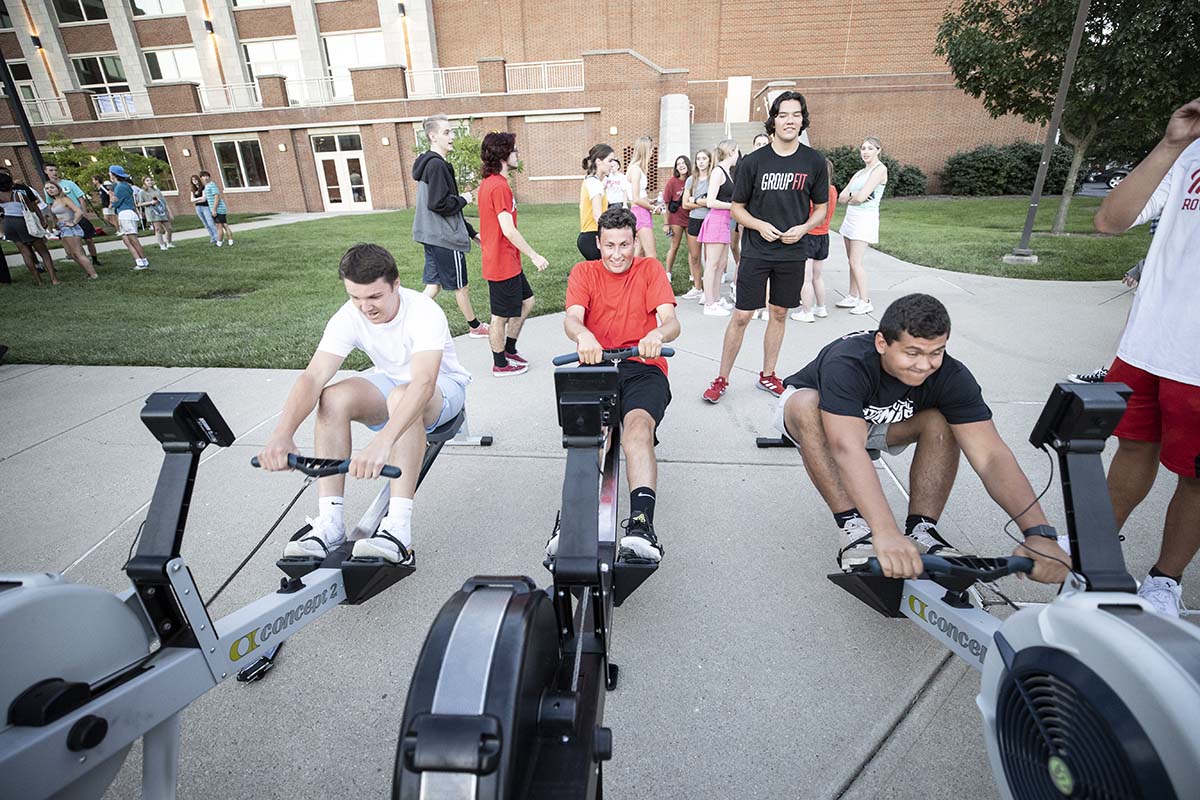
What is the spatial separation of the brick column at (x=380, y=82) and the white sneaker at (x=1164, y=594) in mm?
24415

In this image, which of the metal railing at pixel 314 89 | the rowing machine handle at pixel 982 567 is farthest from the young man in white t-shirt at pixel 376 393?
the metal railing at pixel 314 89

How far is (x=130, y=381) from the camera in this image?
4785mm

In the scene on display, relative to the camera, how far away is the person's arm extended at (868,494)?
1705mm

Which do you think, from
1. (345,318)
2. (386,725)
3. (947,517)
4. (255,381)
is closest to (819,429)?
(947,517)

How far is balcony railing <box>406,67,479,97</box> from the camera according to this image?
74.1ft

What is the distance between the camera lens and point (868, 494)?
1926 millimetres

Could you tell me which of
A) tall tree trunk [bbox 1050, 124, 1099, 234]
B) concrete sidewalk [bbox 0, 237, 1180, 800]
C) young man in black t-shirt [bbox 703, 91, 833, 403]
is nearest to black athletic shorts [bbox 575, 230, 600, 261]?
concrete sidewalk [bbox 0, 237, 1180, 800]

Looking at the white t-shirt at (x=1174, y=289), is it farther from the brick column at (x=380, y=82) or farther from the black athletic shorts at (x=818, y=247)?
the brick column at (x=380, y=82)

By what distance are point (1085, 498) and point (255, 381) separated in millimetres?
5132

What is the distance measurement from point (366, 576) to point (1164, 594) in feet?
9.39

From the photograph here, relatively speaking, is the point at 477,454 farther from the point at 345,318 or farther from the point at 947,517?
the point at 947,517

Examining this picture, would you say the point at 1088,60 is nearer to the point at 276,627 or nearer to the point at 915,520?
the point at 915,520

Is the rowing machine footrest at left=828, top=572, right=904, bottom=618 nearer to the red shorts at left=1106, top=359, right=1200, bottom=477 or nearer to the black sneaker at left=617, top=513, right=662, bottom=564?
the black sneaker at left=617, top=513, right=662, bottom=564

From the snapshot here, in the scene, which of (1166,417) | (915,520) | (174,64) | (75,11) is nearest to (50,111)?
(75,11)
